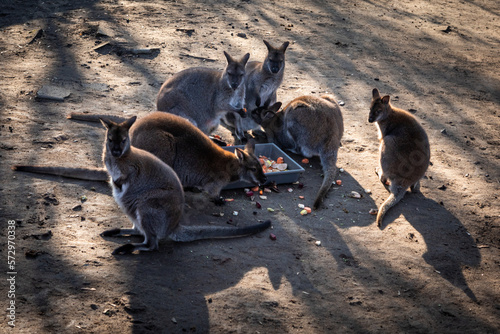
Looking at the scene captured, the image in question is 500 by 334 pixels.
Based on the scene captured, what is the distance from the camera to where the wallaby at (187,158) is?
18.2 ft

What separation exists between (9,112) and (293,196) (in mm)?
4229

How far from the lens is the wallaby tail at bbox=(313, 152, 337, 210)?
19.8ft

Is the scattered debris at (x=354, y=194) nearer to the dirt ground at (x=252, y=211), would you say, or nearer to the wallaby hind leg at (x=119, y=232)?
the dirt ground at (x=252, y=211)

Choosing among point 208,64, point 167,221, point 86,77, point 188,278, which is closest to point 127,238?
point 167,221

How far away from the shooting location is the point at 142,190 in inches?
185

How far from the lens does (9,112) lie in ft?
22.9

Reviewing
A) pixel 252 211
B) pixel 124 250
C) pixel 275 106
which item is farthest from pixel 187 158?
pixel 275 106

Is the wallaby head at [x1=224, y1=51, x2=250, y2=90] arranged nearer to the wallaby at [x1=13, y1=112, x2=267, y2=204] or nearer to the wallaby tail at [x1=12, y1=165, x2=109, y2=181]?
the wallaby at [x1=13, y1=112, x2=267, y2=204]

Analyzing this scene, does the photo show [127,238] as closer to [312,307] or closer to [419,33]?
[312,307]

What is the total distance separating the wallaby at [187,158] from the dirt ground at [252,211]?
0.60 feet

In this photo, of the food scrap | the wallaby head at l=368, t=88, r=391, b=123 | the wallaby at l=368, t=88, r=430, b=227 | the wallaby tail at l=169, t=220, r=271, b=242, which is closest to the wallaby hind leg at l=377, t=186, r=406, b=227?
the wallaby at l=368, t=88, r=430, b=227

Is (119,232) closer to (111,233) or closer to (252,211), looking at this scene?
(111,233)

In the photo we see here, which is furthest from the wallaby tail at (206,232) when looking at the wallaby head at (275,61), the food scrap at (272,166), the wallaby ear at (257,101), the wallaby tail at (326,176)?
the wallaby head at (275,61)

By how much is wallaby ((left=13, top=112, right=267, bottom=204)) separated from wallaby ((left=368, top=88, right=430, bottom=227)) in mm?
1696
